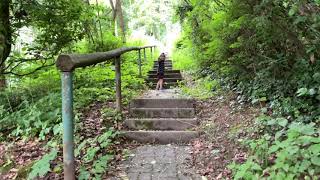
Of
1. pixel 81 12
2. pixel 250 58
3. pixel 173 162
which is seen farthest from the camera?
pixel 81 12

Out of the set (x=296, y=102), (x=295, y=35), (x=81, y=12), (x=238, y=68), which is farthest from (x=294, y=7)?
(x=81, y=12)

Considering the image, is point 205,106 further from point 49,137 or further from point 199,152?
point 49,137

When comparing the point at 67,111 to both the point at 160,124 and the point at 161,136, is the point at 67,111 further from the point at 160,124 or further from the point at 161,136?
the point at 160,124

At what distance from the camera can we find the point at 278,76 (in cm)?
591

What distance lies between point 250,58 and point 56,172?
13.4 ft

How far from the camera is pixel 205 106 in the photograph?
7188mm

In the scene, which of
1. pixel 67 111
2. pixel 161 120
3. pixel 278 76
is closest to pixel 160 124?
pixel 161 120

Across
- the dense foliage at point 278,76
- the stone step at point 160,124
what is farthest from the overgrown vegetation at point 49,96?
the dense foliage at point 278,76

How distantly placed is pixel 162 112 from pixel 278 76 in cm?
217

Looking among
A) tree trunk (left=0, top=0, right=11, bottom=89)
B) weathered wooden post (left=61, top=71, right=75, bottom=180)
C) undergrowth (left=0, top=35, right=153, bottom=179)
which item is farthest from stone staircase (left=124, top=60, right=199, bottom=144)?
tree trunk (left=0, top=0, right=11, bottom=89)

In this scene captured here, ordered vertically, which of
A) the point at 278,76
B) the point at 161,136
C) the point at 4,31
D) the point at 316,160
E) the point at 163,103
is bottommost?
the point at 161,136

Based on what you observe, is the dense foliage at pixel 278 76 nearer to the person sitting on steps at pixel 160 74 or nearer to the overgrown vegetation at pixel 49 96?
the overgrown vegetation at pixel 49 96

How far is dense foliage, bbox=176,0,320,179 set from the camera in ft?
11.3

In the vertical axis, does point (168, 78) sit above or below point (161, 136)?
above
